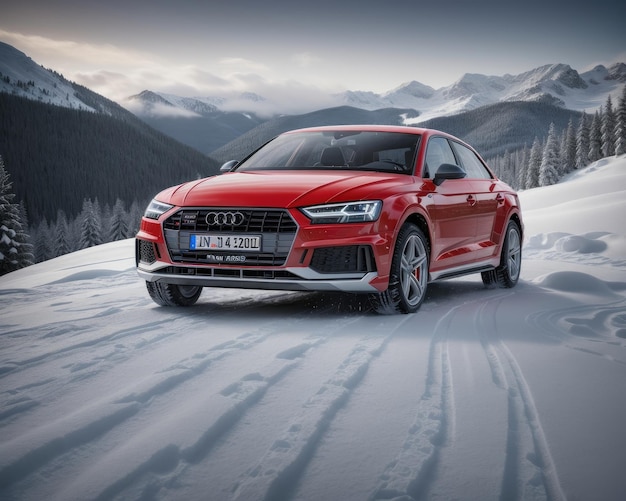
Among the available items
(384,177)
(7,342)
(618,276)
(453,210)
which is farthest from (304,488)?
(618,276)

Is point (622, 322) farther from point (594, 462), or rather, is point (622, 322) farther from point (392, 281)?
point (594, 462)

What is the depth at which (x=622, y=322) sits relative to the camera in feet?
17.7

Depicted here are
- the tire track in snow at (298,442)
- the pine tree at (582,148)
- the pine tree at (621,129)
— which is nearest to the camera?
the tire track in snow at (298,442)

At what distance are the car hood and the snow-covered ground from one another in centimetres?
96

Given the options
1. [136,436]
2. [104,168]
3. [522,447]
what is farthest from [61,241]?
[522,447]

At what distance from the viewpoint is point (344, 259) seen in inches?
199

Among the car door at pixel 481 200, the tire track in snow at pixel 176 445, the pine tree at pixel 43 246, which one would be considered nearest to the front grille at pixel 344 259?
the tire track in snow at pixel 176 445

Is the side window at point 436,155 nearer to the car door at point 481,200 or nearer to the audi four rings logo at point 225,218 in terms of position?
the car door at point 481,200

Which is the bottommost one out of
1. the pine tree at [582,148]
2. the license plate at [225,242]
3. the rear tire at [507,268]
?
the rear tire at [507,268]

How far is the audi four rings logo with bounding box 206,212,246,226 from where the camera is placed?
5.12 m

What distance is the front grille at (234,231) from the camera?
5.04m

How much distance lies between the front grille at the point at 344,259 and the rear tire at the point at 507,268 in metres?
3.39

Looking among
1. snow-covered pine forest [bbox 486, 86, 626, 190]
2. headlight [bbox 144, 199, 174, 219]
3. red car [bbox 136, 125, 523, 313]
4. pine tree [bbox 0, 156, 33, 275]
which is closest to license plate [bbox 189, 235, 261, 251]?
red car [bbox 136, 125, 523, 313]

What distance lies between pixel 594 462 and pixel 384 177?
360 cm
